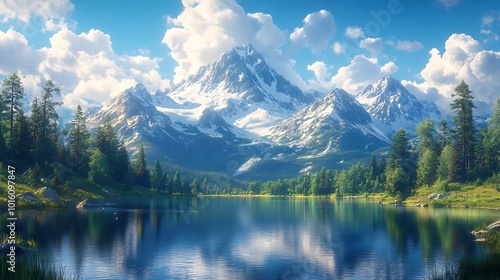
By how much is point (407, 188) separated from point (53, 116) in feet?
341

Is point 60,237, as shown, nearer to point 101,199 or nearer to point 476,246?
point 476,246

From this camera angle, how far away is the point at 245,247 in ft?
176

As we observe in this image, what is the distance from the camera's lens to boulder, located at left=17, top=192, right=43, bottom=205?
8261 cm

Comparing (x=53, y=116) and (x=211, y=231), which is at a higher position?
(x=53, y=116)

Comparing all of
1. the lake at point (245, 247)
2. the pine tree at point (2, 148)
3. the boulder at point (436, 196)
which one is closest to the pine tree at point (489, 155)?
the boulder at point (436, 196)

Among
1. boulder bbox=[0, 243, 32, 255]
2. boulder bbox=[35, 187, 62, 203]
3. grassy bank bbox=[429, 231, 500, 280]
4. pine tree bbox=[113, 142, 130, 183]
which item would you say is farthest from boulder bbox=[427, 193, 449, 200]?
boulder bbox=[0, 243, 32, 255]

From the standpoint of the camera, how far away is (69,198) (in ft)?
341

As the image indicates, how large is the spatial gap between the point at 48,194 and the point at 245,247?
181 ft

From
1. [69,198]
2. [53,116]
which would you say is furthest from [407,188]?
[53,116]

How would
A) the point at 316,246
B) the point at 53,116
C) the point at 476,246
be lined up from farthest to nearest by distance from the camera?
the point at 53,116 → the point at 316,246 → the point at 476,246

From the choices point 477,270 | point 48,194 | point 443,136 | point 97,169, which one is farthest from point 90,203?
point 443,136

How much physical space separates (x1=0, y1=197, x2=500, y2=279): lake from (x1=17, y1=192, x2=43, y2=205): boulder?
688 centimetres

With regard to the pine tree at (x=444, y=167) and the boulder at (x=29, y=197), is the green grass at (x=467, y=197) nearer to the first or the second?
the pine tree at (x=444, y=167)

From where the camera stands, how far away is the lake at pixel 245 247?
39.1 meters
